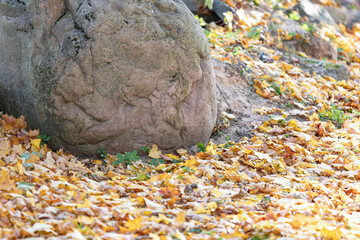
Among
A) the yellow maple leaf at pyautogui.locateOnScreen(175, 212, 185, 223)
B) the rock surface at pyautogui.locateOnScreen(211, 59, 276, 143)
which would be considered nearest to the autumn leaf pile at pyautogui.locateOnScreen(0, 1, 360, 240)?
the yellow maple leaf at pyautogui.locateOnScreen(175, 212, 185, 223)

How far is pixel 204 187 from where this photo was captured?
3.83 metres

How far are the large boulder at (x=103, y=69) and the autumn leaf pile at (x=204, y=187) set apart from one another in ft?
0.74

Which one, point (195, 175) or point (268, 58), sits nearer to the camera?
point (195, 175)

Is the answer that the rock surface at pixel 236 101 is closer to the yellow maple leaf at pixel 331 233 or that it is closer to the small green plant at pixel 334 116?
the small green plant at pixel 334 116

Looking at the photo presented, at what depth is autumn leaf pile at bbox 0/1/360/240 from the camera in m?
2.90

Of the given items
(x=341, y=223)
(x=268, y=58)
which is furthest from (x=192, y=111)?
(x=268, y=58)

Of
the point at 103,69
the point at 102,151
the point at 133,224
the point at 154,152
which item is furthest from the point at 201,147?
the point at 133,224

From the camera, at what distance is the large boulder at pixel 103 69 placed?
14.2ft

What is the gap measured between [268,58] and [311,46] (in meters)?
1.71

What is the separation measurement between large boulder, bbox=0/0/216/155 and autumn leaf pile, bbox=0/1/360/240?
0.23 m

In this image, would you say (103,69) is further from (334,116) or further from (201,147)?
(334,116)

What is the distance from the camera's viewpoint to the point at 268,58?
769cm

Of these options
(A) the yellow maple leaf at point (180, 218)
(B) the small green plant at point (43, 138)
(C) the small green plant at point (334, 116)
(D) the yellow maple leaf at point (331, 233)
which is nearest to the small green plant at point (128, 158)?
(B) the small green plant at point (43, 138)

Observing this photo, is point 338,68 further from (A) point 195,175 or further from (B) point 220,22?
(A) point 195,175
